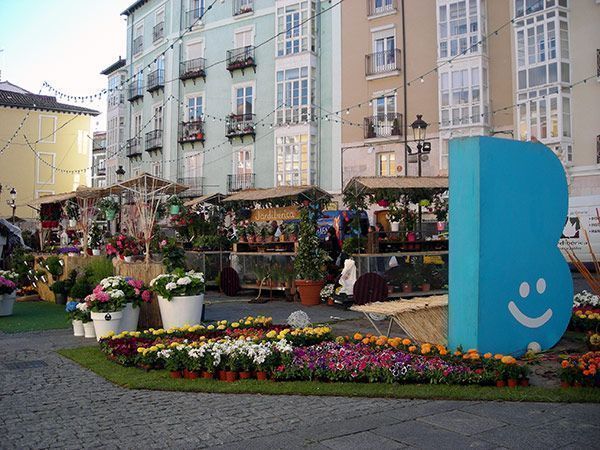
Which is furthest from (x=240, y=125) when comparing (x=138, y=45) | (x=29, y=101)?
(x=29, y=101)

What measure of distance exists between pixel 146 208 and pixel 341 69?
61.9 feet

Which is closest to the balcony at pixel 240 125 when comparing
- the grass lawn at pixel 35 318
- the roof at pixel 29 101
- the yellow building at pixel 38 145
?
→ the grass lawn at pixel 35 318

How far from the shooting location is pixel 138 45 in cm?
4309

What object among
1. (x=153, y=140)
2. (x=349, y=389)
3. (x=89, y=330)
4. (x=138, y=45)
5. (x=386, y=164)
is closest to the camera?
(x=349, y=389)

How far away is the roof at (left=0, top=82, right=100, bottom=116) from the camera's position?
156 feet

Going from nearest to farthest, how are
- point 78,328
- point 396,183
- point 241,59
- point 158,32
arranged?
point 78,328 < point 396,183 < point 241,59 < point 158,32

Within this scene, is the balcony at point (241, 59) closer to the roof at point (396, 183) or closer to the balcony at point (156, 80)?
the balcony at point (156, 80)

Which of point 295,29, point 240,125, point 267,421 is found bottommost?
point 267,421

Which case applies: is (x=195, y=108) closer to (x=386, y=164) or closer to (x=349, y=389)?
(x=386, y=164)

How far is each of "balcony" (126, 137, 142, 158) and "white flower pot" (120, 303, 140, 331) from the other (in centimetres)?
3262

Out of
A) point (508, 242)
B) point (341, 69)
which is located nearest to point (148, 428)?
point (508, 242)

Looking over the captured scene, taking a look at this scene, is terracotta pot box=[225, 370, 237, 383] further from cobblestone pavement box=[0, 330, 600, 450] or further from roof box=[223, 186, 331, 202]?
roof box=[223, 186, 331, 202]

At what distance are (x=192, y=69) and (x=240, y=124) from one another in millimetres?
5709

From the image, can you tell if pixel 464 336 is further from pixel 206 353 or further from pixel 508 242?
pixel 206 353
